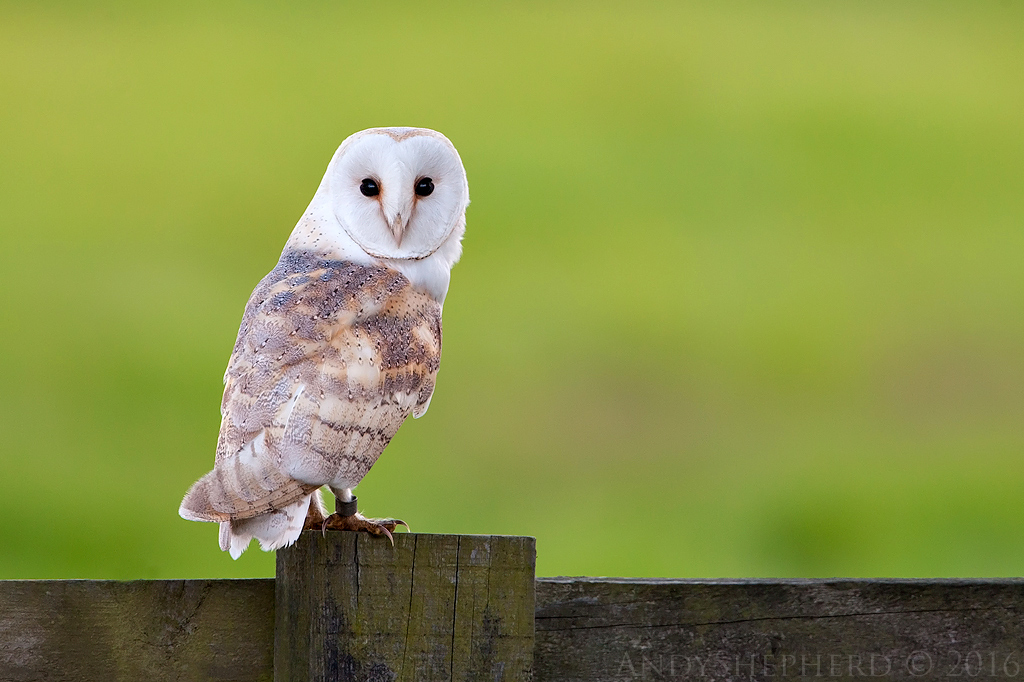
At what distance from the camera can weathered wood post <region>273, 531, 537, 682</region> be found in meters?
1.14

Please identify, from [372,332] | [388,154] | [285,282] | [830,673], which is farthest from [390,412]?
[830,673]

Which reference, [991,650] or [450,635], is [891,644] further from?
[450,635]

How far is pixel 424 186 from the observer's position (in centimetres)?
170

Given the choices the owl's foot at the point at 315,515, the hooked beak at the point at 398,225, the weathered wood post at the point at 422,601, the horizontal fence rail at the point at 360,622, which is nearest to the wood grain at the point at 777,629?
the horizontal fence rail at the point at 360,622

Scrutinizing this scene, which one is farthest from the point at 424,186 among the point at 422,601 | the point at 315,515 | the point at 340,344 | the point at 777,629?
the point at 777,629

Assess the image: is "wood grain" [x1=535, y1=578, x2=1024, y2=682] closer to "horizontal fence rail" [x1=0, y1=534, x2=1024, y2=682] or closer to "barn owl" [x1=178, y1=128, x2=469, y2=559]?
"horizontal fence rail" [x1=0, y1=534, x2=1024, y2=682]

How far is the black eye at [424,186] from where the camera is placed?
5.55 feet

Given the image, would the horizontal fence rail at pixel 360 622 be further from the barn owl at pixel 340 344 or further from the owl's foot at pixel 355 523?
the owl's foot at pixel 355 523

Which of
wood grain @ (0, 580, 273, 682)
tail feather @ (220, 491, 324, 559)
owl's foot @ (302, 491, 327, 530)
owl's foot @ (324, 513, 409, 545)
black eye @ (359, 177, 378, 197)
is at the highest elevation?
black eye @ (359, 177, 378, 197)

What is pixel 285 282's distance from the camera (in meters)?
1.60

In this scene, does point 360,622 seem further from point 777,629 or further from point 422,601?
point 777,629

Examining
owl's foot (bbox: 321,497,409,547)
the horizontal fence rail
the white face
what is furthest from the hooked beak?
the horizontal fence rail

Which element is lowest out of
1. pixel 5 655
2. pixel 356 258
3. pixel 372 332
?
pixel 5 655

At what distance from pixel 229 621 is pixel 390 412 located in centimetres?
46
